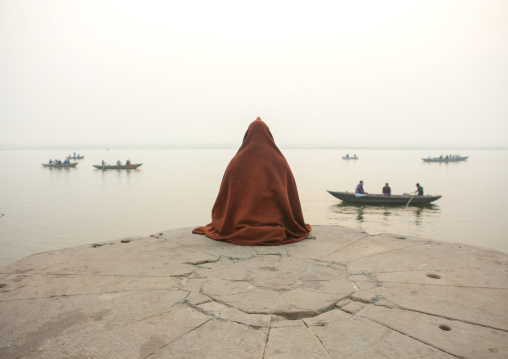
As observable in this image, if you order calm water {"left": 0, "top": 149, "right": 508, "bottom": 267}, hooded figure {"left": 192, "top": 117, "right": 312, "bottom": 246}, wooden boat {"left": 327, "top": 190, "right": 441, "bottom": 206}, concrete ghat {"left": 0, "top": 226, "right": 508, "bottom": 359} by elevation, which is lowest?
calm water {"left": 0, "top": 149, "right": 508, "bottom": 267}

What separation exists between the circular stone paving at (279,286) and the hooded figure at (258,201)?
2.99ft

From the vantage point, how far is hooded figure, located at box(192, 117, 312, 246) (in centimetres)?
519

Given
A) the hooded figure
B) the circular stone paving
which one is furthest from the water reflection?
the circular stone paving

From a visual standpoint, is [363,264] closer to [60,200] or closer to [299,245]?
[299,245]

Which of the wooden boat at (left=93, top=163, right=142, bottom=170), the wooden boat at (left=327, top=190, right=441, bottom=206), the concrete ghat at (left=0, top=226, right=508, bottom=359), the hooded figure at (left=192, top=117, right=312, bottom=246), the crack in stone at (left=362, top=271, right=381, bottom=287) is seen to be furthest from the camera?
the wooden boat at (left=93, top=163, right=142, bottom=170)

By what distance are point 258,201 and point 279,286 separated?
2180mm

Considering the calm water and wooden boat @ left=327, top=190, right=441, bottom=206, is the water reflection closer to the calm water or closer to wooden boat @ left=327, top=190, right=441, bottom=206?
the calm water

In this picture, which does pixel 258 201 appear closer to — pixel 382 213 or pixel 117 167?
pixel 382 213

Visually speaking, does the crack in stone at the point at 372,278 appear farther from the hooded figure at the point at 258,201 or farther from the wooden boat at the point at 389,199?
the wooden boat at the point at 389,199

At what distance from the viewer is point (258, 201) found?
215 inches

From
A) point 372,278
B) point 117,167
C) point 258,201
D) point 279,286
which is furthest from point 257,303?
point 117,167

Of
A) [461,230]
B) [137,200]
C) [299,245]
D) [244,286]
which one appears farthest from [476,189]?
[244,286]

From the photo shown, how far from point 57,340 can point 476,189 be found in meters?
32.8

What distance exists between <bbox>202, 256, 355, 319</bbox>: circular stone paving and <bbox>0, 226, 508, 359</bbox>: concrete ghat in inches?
0.5
